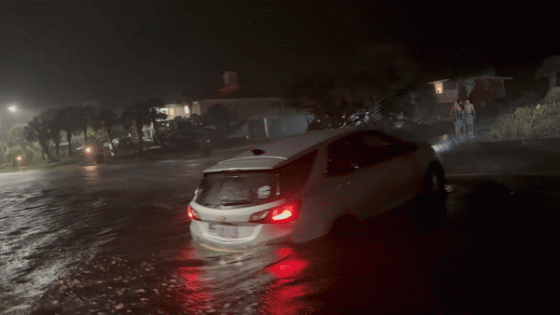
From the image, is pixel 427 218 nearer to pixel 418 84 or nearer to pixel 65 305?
pixel 65 305

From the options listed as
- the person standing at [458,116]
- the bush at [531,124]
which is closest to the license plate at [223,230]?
the bush at [531,124]

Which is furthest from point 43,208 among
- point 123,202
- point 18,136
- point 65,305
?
point 18,136

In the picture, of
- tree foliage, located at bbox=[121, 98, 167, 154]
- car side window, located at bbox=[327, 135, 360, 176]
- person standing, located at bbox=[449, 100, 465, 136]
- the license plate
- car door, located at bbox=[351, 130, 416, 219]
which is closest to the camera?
the license plate

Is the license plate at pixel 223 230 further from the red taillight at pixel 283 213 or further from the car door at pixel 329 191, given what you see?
the car door at pixel 329 191

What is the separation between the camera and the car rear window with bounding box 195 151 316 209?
506cm

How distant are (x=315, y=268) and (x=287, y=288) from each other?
57cm

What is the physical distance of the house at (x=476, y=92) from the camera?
45219 mm

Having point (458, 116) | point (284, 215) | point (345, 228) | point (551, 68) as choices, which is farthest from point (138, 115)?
point (551, 68)

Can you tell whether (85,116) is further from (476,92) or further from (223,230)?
(223,230)

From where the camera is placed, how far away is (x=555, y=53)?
121 feet

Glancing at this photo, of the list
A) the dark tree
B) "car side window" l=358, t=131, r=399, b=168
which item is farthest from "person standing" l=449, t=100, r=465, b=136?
the dark tree

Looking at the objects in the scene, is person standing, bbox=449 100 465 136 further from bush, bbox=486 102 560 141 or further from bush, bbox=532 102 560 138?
bush, bbox=532 102 560 138

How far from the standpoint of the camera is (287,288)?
464cm

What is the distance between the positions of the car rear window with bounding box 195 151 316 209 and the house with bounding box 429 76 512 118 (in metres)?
42.4
